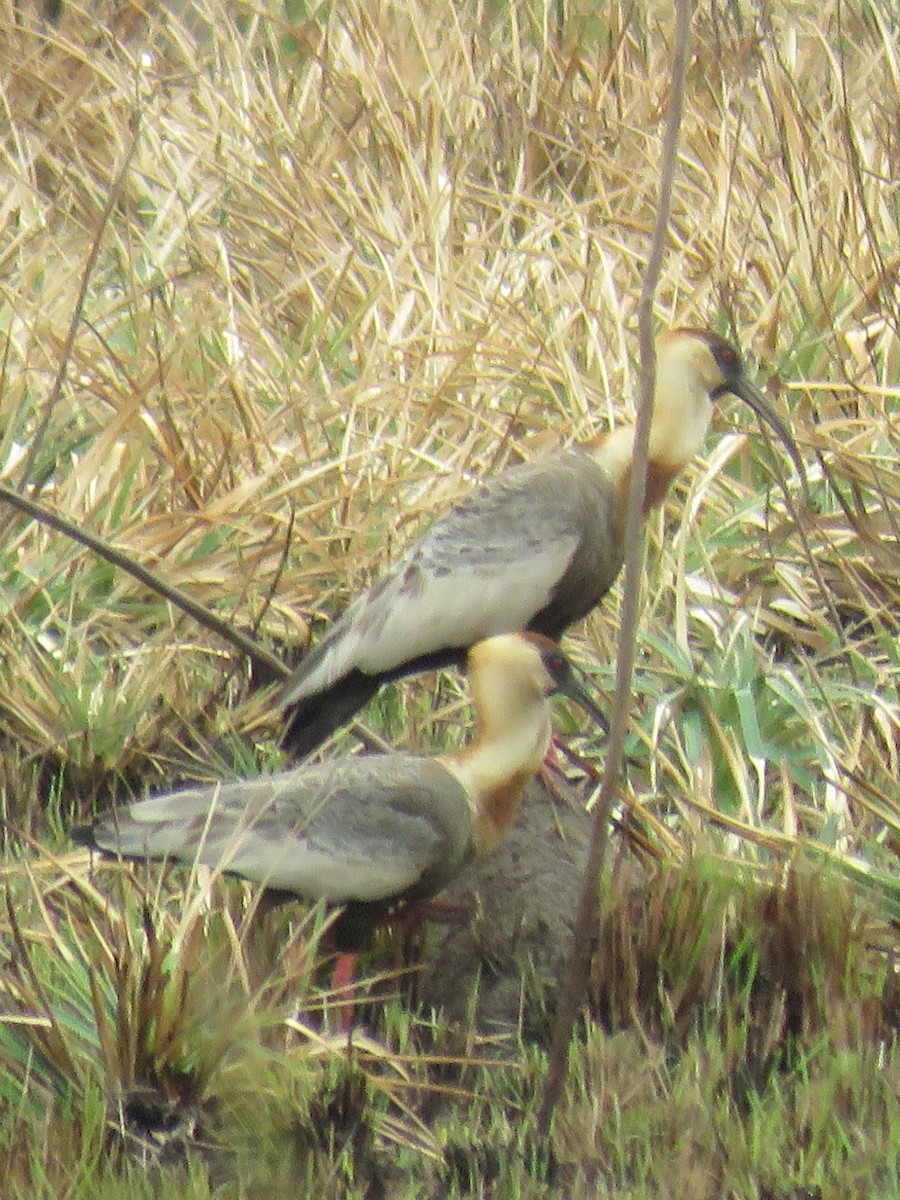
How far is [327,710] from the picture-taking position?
433cm

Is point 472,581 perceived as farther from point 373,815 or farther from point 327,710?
point 373,815

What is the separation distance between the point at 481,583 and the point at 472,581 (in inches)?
0.8

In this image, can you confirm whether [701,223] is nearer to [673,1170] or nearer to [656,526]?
[656,526]

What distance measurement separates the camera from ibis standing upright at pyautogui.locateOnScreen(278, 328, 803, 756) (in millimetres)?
4312

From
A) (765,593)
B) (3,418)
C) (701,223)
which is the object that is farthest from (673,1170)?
(701,223)

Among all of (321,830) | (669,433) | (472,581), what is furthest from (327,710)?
(669,433)

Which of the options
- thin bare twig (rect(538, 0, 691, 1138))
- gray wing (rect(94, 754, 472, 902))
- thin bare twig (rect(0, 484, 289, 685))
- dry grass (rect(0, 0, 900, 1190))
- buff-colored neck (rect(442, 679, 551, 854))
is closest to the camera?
thin bare twig (rect(538, 0, 691, 1138))

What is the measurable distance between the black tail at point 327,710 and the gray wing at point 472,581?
37 mm

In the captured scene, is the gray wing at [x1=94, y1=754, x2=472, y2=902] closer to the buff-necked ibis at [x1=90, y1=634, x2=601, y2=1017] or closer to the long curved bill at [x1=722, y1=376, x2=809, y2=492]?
the buff-necked ibis at [x1=90, y1=634, x2=601, y2=1017]

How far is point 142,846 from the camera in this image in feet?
11.3

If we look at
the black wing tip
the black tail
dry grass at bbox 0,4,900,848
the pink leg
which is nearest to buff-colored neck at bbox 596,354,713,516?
dry grass at bbox 0,4,900,848

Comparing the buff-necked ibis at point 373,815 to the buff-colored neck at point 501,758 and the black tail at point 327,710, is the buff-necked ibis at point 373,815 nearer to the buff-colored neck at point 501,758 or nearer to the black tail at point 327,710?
the buff-colored neck at point 501,758

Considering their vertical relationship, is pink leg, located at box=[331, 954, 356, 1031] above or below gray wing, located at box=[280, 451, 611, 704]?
below

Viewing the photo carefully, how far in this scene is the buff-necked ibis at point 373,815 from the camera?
3422 mm
